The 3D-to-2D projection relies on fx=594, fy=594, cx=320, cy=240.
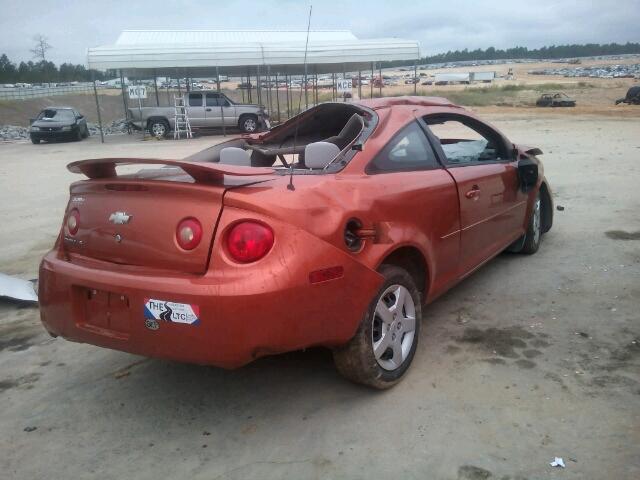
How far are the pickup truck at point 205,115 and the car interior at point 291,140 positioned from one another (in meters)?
19.8

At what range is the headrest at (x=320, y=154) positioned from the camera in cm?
337

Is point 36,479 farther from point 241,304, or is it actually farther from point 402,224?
point 402,224

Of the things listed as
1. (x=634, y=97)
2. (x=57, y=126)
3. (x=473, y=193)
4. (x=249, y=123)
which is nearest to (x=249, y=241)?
(x=473, y=193)

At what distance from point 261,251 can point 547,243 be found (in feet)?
13.5

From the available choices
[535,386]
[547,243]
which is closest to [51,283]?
[535,386]

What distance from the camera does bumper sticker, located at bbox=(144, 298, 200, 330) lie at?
8.39 ft

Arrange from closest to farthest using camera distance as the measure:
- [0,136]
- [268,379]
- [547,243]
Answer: [268,379]
[547,243]
[0,136]

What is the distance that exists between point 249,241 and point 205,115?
73.3 ft

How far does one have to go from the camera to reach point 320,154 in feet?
11.1

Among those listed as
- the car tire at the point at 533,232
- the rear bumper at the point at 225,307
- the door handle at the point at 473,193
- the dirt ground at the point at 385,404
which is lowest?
the dirt ground at the point at 385,404

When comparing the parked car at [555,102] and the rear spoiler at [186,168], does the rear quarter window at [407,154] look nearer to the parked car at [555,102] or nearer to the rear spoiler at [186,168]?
the rear spoiler at [186,168]

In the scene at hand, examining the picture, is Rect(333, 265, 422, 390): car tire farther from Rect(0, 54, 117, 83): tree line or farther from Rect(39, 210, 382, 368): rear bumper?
Rect(0, 54, 117, 83): tree line

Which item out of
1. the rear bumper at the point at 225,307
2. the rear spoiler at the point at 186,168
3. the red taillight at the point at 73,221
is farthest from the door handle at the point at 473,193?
the red taillight at the point at 73,221

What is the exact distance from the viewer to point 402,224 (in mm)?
3213
